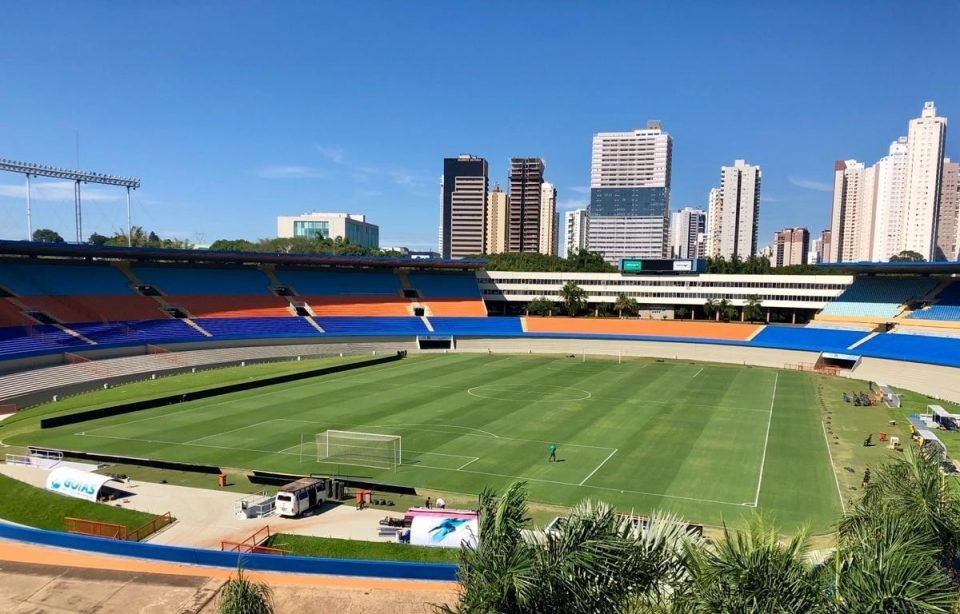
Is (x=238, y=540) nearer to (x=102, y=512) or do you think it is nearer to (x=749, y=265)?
(x=102, y=512)

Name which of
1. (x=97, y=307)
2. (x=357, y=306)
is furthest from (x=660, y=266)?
(x=97, y=307)

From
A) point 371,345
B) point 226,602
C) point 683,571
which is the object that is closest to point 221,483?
point 226,602

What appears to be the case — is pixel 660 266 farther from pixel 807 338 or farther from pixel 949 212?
pixel 949 212

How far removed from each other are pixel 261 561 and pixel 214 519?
605 cm

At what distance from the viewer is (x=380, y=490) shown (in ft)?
89.7

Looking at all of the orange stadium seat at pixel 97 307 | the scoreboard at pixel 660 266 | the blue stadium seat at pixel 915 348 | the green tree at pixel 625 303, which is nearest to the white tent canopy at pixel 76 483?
the orange stadium seat at pixel 97 307

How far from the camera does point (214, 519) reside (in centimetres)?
2370

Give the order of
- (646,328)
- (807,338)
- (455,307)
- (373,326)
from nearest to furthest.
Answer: (807,338), (373,326), (646,328), (455,307)

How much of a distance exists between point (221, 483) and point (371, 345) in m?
46.6

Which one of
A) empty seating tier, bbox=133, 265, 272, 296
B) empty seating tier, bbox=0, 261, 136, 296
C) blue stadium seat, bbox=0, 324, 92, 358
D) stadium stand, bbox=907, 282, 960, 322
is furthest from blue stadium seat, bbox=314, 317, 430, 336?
stadium stand, bbox=907, 282, 960, 322

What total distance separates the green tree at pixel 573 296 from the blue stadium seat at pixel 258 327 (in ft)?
122

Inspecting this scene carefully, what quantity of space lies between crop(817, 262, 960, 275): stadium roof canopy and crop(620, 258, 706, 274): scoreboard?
2016 centimetres

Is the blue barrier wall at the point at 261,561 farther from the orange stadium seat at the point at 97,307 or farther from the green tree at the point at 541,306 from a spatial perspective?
the green tree at the point at 541,306

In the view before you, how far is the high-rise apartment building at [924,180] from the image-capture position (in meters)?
170
